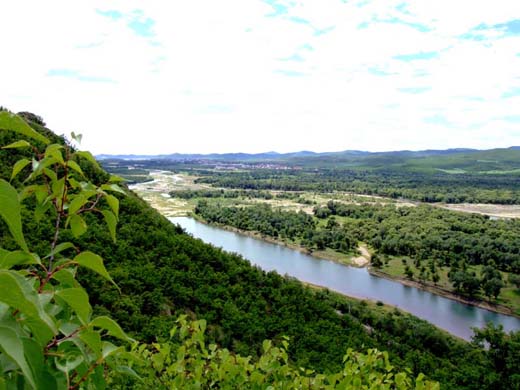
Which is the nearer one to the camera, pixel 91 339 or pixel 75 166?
pixel 91 339

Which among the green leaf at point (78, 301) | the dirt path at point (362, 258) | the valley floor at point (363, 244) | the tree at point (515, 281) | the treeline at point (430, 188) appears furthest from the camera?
the treeline at point (430, 188)

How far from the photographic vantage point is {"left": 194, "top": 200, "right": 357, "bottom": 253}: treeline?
45.2 meters

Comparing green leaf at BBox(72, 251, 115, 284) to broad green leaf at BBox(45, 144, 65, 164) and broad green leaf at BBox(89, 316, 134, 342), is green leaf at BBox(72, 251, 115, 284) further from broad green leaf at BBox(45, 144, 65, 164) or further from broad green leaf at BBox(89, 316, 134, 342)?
broad green leaf at BBox(45, 144, 65, 164)

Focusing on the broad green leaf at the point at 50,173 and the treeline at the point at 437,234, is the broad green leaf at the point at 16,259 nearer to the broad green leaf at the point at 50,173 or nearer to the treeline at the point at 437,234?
the broad green leaf at the point at 50,173

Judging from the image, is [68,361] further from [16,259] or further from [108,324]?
[16,259]

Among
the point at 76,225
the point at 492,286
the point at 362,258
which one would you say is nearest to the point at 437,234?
the point at 362,258

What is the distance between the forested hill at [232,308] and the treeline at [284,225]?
2127 cm

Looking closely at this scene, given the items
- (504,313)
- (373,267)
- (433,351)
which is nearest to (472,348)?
(433,351)

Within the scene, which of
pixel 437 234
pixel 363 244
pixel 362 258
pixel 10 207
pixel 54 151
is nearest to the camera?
pixel 10 207

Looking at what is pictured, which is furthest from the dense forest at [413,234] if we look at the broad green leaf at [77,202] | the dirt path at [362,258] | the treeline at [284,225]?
the broad green leaf at [77,202]

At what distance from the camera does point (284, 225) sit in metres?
51.3

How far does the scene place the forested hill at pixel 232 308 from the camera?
13559 millimetres

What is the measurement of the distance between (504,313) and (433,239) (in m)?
16.6

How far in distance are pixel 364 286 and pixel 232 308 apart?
19774 mm
